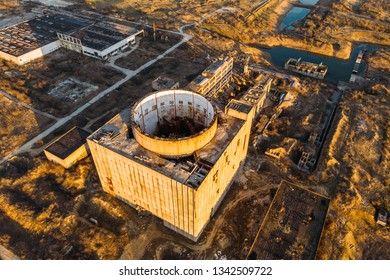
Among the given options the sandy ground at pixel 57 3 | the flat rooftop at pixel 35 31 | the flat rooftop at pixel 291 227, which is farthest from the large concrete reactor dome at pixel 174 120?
the sandy ground at pixel 57 3

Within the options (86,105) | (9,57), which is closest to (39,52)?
(9,57)

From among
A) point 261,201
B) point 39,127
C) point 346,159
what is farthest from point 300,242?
point 39,127

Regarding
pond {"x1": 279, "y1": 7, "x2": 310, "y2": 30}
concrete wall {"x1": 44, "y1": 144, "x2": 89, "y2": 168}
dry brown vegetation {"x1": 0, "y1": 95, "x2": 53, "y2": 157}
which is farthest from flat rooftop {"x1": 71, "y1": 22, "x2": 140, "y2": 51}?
pond {"x1": 279, "y1": 7, "x2": 310, "y2": 30}

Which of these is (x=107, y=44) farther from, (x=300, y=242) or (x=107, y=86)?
(x=300, y=242)

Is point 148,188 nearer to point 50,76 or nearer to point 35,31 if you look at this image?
point 50,76

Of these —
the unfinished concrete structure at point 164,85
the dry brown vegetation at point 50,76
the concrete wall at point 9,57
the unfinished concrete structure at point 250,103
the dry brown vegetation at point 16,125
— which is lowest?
the dry brown vegetation at point 16,125

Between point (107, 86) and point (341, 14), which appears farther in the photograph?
point (341, 14)

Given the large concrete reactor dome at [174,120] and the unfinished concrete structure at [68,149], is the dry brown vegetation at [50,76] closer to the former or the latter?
the unfinished concrete structure at [68,149]
